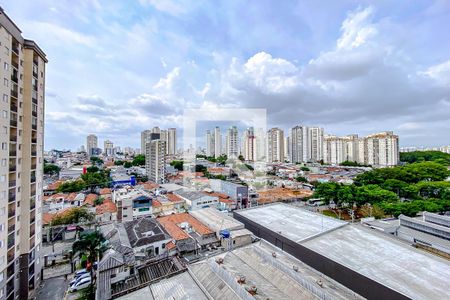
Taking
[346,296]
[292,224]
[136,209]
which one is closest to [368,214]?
[292,224]

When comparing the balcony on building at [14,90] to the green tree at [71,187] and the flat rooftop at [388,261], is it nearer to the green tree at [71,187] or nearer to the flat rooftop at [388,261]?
the flat rooftop at [388,261]

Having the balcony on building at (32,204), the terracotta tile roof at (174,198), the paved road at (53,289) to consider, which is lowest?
the paved road at (53,289)

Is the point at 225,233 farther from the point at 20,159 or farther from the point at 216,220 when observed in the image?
the point at 20,159

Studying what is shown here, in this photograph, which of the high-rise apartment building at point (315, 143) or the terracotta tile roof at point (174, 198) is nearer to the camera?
the terracotta tile roof at point (174, 198)

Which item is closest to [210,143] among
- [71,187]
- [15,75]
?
[71,187]

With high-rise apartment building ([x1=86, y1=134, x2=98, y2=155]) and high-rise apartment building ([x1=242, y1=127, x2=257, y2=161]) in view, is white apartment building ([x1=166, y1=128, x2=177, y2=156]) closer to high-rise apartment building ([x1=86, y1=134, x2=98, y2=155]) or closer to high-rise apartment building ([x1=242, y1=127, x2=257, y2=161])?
high-rise apartment building ([x1=242, y1=127, x2=257, y2=161])

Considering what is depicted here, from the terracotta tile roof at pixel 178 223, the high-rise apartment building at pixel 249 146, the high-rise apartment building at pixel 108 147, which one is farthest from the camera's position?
the high-rise apartment building at pixel 108 147

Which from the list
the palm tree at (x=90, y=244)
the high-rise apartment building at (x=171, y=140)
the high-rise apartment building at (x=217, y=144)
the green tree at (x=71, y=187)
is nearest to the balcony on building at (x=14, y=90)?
the palm tree at (x=90, y=244)

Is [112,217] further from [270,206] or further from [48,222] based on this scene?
[270,206]
